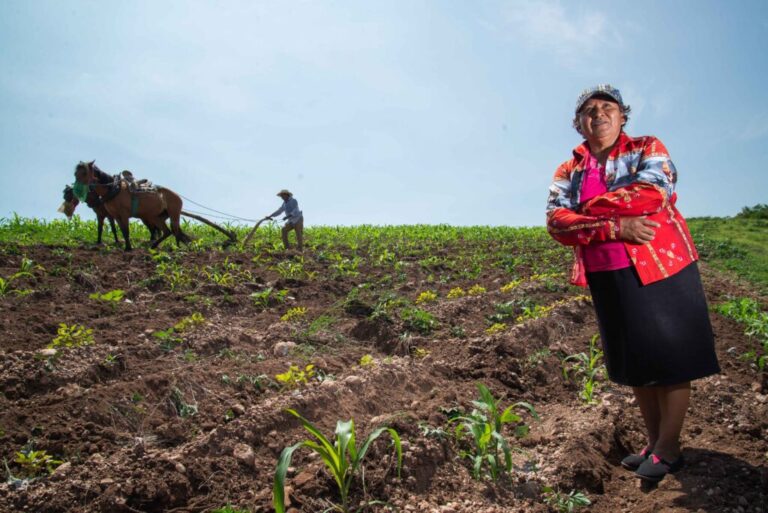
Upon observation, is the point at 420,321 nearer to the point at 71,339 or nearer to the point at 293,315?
the point at 293,315

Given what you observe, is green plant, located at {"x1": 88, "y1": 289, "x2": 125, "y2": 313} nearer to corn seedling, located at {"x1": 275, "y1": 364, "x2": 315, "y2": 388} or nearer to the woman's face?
corn seedling, located at {"x1": 275, "y1": 364, "x2": 315, "y2": 388}

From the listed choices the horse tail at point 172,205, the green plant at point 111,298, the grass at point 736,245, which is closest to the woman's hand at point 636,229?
the green plant at point 111,298

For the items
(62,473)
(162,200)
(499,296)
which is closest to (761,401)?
(499,296)

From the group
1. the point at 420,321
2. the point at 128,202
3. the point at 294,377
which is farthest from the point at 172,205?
the point at 294,377

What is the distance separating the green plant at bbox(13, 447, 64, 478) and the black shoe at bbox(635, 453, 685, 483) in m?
→ 3.20

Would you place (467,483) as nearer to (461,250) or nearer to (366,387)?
(366,387)

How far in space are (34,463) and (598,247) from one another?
3281mm

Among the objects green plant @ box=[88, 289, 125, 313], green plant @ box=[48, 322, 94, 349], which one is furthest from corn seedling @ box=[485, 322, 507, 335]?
green plant @ box=[88, 289, 125, 313]

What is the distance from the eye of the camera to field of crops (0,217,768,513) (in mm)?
2748

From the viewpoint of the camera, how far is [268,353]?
496 centimetres

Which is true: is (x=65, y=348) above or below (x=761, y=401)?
above

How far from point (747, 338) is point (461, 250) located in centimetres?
805

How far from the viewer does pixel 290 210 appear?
12.5 m

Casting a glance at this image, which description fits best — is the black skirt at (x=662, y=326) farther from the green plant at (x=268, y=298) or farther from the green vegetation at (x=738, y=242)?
the green vegetation at (x=738, y=242)
